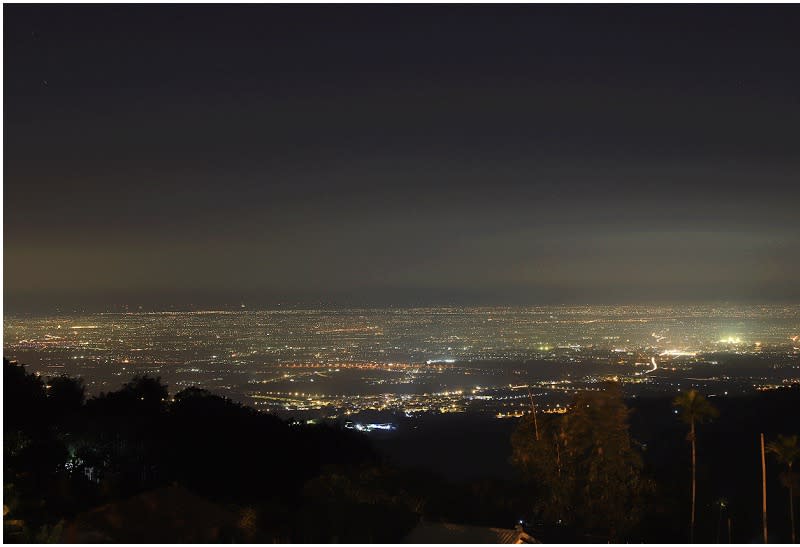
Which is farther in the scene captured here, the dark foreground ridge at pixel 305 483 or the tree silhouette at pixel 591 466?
the tree silhouette at pixel 591 466

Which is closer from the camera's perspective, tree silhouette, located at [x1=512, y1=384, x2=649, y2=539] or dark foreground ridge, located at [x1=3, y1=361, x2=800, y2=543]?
dark foreground ridge, located at [x1=3, y1=361, x2=800, y2=543]

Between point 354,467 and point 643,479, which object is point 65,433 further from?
point 643,479

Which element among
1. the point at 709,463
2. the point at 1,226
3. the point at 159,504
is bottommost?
the point at 709,463

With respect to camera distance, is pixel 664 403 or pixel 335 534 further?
pixel 664 403

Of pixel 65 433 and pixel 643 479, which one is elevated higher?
pixel 65 433

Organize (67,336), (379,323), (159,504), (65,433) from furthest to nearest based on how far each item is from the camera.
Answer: (379,323) < (67,336) < (65,433) < (159,504)

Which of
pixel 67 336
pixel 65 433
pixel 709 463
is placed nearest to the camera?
pixel 65 433

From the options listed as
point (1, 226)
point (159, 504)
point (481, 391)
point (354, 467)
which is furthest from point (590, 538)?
point (481, 391)

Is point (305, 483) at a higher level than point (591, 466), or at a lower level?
lower
